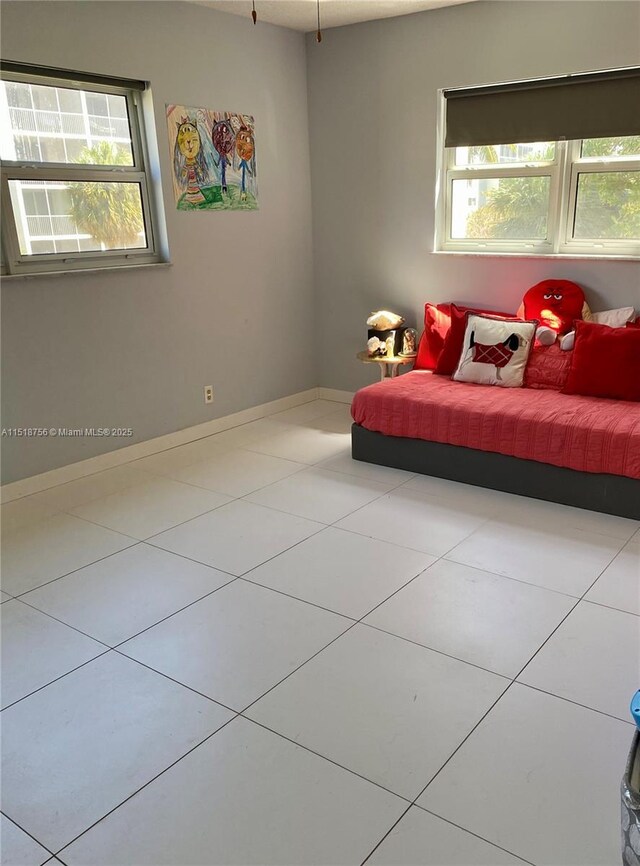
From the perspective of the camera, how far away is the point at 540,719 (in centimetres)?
190

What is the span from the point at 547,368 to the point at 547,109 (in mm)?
1498

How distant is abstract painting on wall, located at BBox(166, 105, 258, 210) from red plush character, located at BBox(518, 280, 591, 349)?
78.6 inches

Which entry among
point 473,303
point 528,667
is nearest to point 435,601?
point 528,667

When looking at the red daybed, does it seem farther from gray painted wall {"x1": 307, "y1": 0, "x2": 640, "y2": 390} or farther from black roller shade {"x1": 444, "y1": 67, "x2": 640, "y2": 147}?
black roller shade {"x1": 444, "y1": 67, "x2": 640, "y2": 147}

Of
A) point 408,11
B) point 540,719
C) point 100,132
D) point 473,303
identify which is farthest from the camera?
point 473,303

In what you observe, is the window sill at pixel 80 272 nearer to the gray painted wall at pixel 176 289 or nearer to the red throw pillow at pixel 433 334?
the gray painted wall at pixel 176 289

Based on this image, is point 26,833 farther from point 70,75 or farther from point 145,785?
point 70,75

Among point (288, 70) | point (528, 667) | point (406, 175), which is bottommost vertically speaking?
point (528, 667)

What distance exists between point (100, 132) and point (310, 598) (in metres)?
2.82

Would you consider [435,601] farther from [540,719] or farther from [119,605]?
[119,605]

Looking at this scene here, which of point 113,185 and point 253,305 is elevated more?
point 113,185

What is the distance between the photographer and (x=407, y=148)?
14.5ft

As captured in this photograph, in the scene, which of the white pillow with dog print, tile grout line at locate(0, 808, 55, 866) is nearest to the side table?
the white pillow with dog print

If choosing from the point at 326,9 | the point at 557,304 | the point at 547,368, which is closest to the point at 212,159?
the point at 326,9
